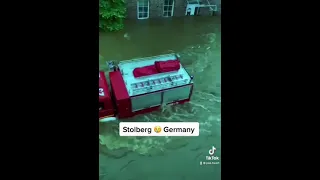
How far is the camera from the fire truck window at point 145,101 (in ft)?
10.6

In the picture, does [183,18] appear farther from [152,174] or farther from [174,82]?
[152,174]

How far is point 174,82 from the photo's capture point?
327cm

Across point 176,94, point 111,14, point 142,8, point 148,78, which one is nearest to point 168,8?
point 142,8

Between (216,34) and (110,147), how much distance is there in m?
1.45

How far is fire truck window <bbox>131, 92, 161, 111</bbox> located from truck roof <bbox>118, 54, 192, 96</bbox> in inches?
2.2

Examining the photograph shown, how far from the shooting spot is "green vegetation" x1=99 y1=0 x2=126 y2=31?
10.1ft

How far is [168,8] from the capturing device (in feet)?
10.8

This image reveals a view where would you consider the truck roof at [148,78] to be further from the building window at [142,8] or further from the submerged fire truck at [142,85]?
the building window at [142,8]

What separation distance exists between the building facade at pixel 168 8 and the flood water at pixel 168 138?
8 centimetres

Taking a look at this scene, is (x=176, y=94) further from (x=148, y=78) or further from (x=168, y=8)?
(x=168, y=8)

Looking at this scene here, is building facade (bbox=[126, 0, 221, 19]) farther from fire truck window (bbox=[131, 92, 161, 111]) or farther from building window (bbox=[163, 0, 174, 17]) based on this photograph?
fire truck window (bbox=[131, 92, 161, 111])

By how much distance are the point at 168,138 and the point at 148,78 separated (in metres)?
0.61

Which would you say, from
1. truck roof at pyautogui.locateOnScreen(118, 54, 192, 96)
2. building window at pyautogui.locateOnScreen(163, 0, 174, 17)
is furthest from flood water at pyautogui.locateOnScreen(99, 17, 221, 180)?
building window at pyautogui.locateOnScreen(163, 0, 174, 17)

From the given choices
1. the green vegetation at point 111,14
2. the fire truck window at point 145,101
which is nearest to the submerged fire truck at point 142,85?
the fire truck window at point 145,101
